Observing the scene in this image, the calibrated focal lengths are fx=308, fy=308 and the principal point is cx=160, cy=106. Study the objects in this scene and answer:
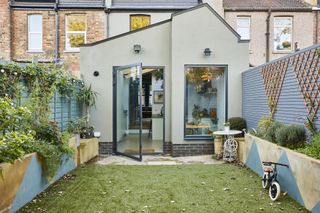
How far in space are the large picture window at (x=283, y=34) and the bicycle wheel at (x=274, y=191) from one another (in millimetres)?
13274

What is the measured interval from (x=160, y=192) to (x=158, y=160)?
311 cm

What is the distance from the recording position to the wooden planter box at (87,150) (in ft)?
24.4

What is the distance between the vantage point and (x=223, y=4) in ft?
54.4

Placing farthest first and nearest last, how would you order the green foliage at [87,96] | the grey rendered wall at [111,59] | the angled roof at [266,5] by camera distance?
the angled roof at [266,5], the grey rendered wall at [111,59], the green foliage at [87,96]

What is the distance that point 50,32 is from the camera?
14.9 metres

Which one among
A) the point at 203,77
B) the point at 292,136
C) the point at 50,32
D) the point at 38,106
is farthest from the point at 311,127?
the point at 50,32

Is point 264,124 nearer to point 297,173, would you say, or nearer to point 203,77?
point 297,173

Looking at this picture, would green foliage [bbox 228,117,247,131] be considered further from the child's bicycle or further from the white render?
the child's bicycle

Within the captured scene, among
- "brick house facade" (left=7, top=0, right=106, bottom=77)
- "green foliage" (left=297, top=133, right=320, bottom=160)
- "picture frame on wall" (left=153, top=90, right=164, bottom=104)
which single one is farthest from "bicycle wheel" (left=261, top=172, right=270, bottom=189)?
"brick house facade" (left=7, top=0, right=106, bottom=77)

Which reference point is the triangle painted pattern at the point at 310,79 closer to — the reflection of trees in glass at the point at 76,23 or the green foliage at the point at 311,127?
the green foliage at the point at 311,127

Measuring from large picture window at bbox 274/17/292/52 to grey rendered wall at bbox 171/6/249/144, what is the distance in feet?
28.2

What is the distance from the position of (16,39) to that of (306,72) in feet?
44.8

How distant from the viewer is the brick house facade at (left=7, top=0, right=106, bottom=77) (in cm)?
1473

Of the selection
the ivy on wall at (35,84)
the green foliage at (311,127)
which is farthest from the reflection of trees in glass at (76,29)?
the green foliage at (311,127)
